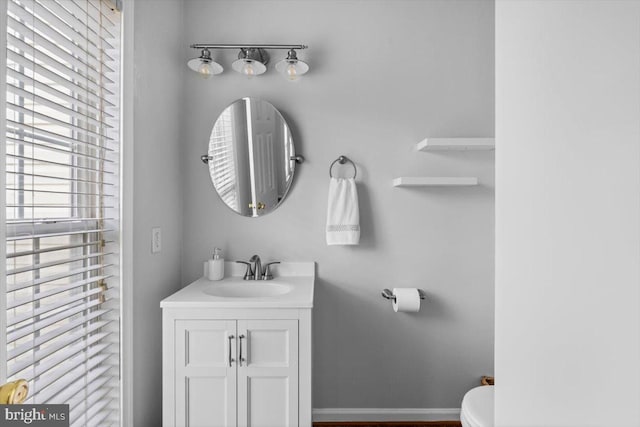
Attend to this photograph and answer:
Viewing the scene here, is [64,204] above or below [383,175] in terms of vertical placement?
below

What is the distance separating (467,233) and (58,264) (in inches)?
74.7

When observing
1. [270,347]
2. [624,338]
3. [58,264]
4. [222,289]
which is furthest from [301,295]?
[624,338]

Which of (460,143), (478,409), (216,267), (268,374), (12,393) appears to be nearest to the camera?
(12,393)

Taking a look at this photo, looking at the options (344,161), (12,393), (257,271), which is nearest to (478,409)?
(257,271)

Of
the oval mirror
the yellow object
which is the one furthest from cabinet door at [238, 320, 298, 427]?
the yellow object

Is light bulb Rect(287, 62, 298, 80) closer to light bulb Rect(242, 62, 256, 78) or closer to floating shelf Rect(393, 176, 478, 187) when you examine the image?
light bulb Rect(242, 62, 256, 78)

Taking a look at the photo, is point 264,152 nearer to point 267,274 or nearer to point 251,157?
point 251,157

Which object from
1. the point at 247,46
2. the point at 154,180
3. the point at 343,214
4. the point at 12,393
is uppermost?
the point at 247,46

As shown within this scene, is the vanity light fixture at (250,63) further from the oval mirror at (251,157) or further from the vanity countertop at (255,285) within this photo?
the vanity countertop at (255,285)

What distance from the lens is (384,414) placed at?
2.08 metres

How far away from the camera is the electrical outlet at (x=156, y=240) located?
172cm

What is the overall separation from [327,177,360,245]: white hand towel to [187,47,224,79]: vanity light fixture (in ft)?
2.81

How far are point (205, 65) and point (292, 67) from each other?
45 centimetres

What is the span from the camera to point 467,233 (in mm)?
2078
